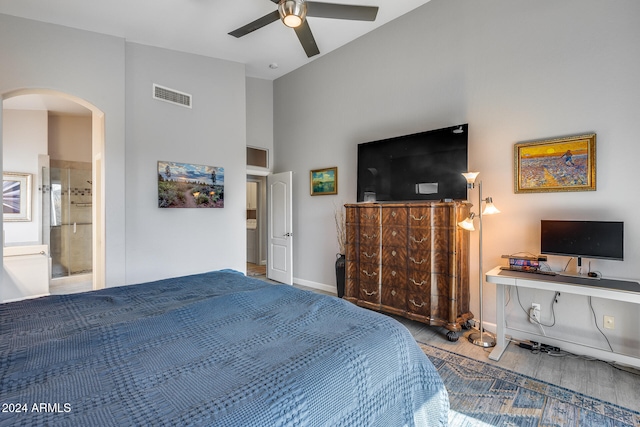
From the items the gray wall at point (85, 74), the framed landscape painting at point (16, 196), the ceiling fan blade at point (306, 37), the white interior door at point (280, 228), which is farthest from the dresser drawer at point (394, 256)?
the framed landscape painting at point (16, 196)

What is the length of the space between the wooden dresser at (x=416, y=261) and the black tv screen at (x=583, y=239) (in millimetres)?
722

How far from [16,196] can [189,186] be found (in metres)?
2.95

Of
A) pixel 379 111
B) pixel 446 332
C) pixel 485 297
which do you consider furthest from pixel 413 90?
pixel 446 332

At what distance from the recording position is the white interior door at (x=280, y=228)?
16.6ft

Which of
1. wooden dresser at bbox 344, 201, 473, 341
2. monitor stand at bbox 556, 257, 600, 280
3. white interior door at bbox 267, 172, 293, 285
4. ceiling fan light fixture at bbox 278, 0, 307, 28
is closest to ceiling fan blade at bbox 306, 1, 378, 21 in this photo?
ceiling fan light fixture at bbox 278, 0, 307, 28

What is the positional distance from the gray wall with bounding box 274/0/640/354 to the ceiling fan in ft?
4.51

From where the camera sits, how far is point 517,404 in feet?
6.54

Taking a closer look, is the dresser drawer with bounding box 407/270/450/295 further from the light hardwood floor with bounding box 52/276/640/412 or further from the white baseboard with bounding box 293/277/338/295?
the white baseboard with bounding box 293/277/338/295

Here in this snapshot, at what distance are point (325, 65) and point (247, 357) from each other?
15.7 feet

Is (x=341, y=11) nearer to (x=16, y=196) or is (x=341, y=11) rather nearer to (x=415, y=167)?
(x=415, y=167)

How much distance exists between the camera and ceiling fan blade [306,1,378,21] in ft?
8.18

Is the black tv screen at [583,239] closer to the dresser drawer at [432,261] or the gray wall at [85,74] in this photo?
the dresser drawer at [432,261]

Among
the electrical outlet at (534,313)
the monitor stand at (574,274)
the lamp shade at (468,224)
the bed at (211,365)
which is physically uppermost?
the lamp shade at (468,224)

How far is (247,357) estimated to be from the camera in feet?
3.47
